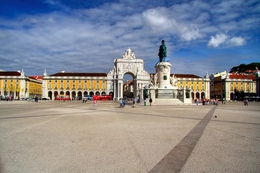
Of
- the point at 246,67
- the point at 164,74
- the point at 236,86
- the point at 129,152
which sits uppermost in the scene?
the point at 246,67

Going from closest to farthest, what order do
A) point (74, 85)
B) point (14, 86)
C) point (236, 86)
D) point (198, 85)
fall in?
point (14, 86) < point (236, 86) < point (74, 85) < point (198, 85)

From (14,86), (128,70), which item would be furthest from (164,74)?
(14,86)

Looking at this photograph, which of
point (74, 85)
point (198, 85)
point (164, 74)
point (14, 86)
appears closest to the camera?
point (164, 74)

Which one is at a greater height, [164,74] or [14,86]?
[164,74]

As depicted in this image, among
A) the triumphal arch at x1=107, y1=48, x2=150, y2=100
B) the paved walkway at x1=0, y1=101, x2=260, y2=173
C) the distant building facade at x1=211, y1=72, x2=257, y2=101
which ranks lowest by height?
the paved walkway at x1=0, y1=101, x2=260, y2=173

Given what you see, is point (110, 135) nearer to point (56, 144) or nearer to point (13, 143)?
point (56, 144)

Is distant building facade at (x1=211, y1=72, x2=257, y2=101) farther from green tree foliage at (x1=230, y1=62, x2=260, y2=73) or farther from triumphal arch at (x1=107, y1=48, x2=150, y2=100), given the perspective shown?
triumphal arch at (x1=107, y1=48, x2=150, y2=100)

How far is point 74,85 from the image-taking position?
80812 mm

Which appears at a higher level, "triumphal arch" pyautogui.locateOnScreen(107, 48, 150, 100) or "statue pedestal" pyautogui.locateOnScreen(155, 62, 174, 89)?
"triumphal arch" pyautogui.locateOnScreen(107, 48, 150, 100)

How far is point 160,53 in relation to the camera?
1232 inches

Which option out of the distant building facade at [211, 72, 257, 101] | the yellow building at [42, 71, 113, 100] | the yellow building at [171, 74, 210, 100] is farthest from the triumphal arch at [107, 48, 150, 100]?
the distant building facade at [211, 72, 257, 101]

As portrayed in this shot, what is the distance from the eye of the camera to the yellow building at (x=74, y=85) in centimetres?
7956

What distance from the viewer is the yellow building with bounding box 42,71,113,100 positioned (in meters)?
79.6

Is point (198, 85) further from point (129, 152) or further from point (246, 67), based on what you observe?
point (129, 152)
